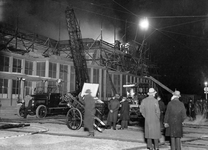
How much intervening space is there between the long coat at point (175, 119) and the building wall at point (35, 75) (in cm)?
1096

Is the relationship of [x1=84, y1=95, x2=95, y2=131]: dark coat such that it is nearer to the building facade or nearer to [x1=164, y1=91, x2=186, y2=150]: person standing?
[x1=164, y1=91, x2=186, y2=150]: person standing

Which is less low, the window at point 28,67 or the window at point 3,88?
the window at point 28,67

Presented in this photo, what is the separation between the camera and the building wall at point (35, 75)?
21.9m

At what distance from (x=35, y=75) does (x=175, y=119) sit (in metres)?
23.9

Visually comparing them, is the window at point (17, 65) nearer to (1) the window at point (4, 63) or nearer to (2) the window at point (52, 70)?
(1) the window at point (4, 63)

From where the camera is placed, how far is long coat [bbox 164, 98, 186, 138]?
6.24 meters

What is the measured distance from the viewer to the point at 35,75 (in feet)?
92.2

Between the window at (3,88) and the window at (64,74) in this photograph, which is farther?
the window at (64,74)

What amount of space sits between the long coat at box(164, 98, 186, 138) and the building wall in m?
11.0

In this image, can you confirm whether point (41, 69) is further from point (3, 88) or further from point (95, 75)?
point (95, 75)

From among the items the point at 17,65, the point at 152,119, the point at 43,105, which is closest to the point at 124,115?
the point at 152,119

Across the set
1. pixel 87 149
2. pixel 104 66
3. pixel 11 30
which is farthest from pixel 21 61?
pixel 87 149

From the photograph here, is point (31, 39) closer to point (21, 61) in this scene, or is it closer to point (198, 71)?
point (21, 61)

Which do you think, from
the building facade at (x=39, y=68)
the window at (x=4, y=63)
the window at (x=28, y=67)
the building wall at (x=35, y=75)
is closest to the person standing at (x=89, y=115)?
the building facade at (x=39, y=68)
